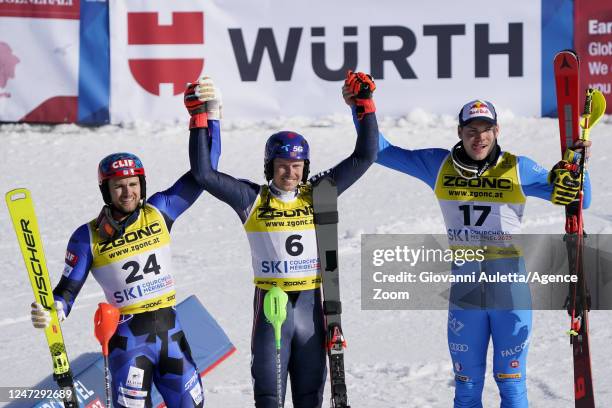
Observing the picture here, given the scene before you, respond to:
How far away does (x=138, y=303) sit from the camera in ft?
20.0

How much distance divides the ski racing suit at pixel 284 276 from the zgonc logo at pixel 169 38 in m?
7.49

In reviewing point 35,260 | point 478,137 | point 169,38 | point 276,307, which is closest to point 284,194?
point 276,307

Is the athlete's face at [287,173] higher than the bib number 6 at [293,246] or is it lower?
higher

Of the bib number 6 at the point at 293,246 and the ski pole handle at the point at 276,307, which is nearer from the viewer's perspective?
the ski pole handle at the point at 276,307

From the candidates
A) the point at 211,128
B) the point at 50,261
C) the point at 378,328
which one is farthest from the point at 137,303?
the point at 50,261

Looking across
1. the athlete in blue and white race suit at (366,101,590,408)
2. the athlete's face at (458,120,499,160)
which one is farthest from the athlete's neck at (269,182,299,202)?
the athlete's face at (458,120,499,160)

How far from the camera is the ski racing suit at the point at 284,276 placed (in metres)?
6.06

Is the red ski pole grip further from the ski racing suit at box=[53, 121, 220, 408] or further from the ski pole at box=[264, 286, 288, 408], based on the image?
the ski pole at box=[264, 286, 288, 408]

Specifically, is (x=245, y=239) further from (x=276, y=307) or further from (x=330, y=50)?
(x=276, y=307)

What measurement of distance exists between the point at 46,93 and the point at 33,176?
162cm

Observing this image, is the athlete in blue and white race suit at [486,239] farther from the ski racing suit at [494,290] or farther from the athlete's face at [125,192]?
the athlete's face at [125,192]

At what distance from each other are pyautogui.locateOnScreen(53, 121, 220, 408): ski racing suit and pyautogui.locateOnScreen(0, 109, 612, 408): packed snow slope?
1.46 metres

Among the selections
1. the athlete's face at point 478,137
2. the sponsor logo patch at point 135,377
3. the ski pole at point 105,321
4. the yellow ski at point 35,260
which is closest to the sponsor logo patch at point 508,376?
the athlete's face at point 478,137

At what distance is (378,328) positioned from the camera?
8.71 metres
